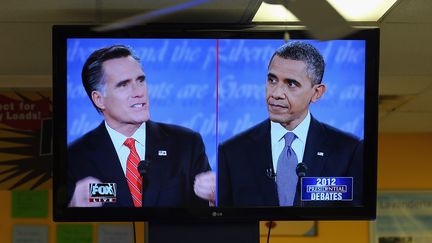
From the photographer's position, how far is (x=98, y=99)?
2.83 meters

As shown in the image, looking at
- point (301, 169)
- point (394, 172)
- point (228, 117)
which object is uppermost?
point (228, 117)

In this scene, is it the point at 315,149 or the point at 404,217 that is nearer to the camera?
the point at 315,149

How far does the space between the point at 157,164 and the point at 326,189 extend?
68 cm

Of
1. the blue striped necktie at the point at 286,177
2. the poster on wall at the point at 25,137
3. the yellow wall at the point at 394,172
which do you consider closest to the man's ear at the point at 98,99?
the blue striped necktie at the point at 286,177

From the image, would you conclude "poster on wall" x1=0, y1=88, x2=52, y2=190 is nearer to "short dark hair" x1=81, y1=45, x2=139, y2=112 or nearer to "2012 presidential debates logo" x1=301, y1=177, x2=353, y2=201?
"short dark hair" x1=81, y1=45, x2=139, y2=112

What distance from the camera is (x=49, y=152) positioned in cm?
452

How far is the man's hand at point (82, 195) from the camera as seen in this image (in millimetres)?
2771

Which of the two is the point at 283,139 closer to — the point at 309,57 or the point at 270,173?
the point at 270,173

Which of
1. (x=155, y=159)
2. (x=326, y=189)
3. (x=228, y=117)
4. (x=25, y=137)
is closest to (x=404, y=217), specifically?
(x=25, y=137)

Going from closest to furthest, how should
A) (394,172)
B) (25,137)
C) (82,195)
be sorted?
(82,195) < (25,137) < (394,172)

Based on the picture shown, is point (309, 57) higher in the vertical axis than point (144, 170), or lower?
higher

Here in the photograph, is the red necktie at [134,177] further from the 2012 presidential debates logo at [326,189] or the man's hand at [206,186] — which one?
the 2012 presidential debates logo at [326,189]

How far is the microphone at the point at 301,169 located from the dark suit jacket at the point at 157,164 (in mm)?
362

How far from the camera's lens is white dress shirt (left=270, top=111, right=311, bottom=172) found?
2848 millimetres
